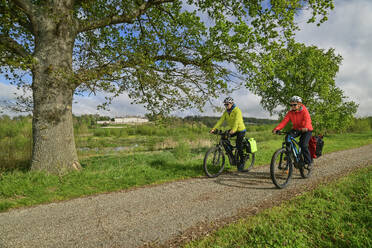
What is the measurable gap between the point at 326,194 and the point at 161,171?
4323 mm

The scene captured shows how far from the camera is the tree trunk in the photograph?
579 centimetres

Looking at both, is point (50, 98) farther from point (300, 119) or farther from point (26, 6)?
point (300, 119)

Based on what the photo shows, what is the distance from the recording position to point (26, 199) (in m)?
4.20

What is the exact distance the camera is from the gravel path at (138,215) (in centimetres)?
275

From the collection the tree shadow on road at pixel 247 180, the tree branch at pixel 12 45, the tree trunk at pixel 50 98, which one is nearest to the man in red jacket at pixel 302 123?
the tree shadow on road at pixel 247 180

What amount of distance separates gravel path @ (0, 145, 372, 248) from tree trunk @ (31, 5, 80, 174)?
7.64 ft

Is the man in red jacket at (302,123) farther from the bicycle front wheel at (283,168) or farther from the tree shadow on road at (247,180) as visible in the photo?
the tree shadow on road at (247,180)

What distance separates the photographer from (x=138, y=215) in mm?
3447

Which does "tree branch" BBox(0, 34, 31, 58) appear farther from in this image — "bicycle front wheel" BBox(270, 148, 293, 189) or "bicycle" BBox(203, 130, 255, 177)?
"bicycle front wheel" BBox(270, 148, 293, 189)

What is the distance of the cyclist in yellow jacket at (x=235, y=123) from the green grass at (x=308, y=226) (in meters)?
2.73

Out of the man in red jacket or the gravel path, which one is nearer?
the gravel path

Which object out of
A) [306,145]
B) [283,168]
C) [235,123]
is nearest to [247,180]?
[283,168]

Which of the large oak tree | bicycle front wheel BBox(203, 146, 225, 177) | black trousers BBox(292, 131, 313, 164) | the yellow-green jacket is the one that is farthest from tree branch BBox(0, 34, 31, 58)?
black trousers BBox(292, 131, 313, 164)

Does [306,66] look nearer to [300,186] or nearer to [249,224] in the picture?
[300,186]
